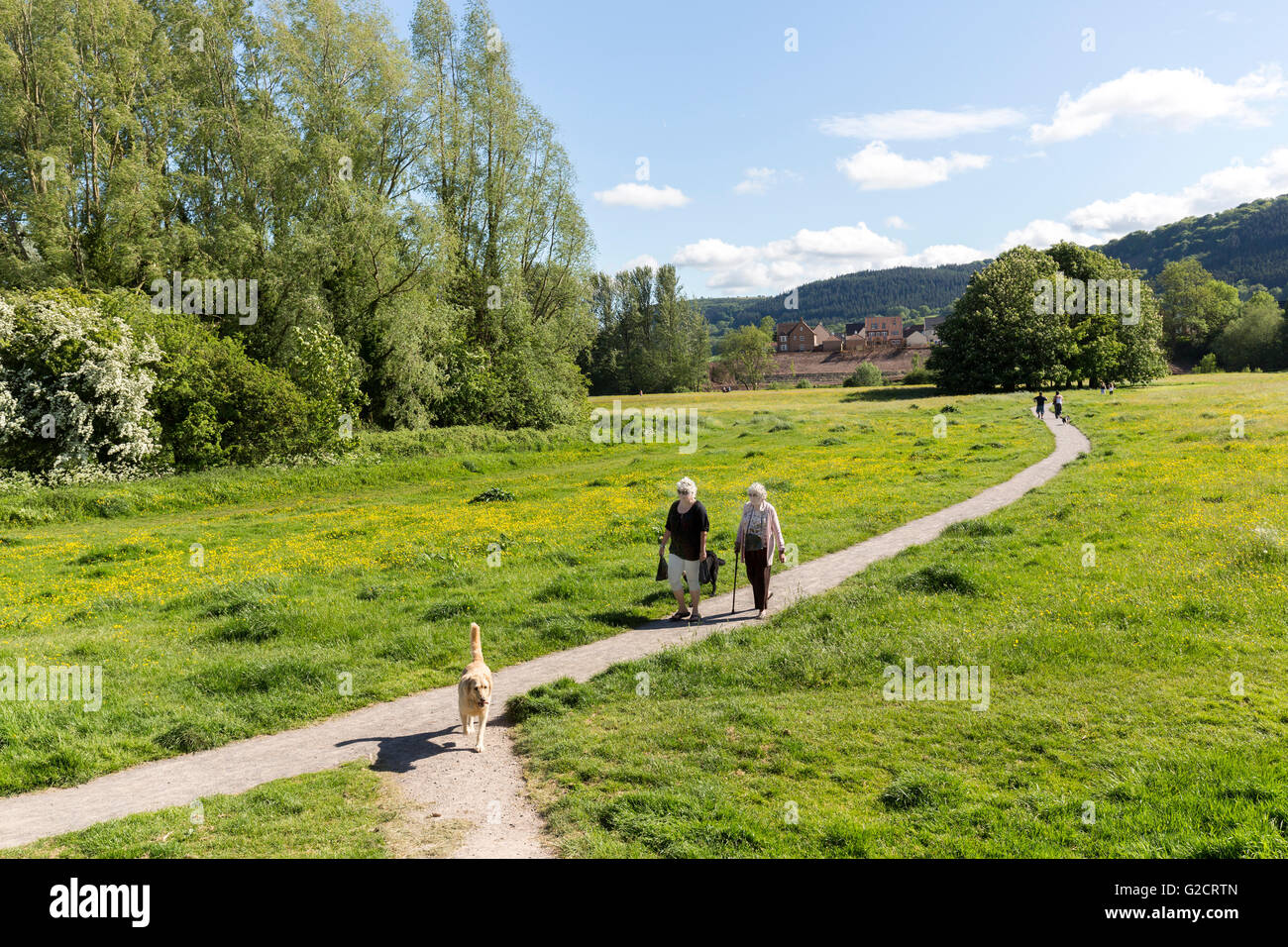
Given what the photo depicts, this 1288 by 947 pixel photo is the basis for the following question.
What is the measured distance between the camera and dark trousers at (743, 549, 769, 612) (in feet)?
45.8

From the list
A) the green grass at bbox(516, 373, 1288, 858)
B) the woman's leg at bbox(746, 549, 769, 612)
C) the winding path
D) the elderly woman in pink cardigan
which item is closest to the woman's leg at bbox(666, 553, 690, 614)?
the winding path

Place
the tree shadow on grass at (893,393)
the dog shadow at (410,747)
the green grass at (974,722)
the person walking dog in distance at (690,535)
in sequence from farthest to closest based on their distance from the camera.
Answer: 1. the tree shadow on grass at (893,393)
2. the person walking dog in distance at (690,535)
3. the dog shadow at (410,747)
4. the green grass at (974,722)

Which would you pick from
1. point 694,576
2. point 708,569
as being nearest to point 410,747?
point 694,576

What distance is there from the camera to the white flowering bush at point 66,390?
3172 cm

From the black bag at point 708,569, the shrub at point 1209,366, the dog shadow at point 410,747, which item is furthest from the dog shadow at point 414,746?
the shrub at point 1209,366

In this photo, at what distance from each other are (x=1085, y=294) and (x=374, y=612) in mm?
99058

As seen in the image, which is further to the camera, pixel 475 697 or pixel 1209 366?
pixel 1209 366

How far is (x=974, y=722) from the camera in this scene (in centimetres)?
927

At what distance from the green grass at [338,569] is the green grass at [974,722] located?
3.56 meters

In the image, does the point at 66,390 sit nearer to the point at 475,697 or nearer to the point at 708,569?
the point at 708,569

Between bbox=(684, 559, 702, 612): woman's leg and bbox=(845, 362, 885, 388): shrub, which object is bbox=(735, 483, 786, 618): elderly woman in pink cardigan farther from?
bbox=(845, 362, 885, 388): shrub

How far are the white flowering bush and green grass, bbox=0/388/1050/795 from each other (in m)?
2.23

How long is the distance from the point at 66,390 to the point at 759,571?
32602 millimetres

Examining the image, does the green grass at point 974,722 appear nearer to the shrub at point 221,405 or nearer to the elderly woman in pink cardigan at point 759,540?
the elderly woman in pink cardigan at point 759,540
